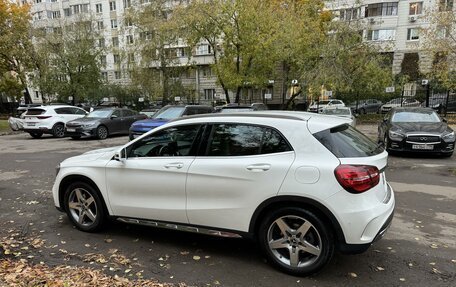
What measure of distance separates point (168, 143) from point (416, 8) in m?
44.2

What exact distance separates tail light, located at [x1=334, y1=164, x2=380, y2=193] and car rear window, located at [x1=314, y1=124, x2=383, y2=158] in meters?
0.16

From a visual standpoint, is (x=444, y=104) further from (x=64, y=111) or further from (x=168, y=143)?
(x=168, y=143)

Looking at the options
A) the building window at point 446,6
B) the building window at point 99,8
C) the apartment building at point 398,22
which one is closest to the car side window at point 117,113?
the building window at point 446,6

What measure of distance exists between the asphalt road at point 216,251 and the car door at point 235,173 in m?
0.50

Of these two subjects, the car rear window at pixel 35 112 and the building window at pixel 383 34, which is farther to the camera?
the building window at pixel 383 34

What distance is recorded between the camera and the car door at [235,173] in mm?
3562

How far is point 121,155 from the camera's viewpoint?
441 cm

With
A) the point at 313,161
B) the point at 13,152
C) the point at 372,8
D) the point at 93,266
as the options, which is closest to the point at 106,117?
the point at 13,152

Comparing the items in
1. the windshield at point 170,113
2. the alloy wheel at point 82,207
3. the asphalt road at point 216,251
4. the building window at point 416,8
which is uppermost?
the building window at point 416,8

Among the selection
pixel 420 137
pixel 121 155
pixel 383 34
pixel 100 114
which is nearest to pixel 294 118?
pixel 121 155

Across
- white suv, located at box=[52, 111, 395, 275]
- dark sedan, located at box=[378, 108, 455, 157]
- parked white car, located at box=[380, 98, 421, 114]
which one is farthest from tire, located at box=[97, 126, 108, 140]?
parked white car, located at box=[380, 98, 421, 114]

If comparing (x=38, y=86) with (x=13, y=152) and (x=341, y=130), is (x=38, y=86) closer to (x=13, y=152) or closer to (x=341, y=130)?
(x=13, y=152)

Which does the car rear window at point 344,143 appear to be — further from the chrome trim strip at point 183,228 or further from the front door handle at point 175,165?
the front door handle at point 175,165

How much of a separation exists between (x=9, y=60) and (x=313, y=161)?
95.4 feet
